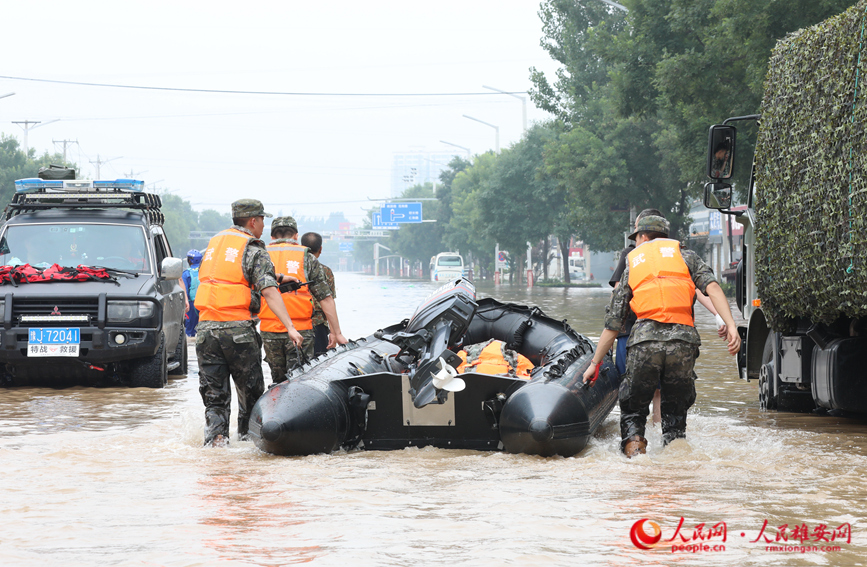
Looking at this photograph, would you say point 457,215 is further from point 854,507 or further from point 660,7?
point 854,507

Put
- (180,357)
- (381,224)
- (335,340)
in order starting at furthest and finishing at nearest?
(381,224), (180,357), (335,340)

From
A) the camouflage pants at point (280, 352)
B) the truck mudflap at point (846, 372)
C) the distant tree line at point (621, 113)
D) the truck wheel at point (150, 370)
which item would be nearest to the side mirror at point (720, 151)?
the truck mudflap at point (846, 372)

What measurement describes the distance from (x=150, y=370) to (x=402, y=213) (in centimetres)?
8101

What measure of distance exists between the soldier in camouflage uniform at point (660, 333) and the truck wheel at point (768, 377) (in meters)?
2.63

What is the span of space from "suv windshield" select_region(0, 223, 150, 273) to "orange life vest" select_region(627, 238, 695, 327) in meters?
7.13

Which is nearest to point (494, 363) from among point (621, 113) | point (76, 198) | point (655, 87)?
point (76, 198)

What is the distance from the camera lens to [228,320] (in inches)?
327

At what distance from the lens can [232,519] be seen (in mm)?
6000

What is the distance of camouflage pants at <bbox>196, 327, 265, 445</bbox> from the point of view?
8.30 m

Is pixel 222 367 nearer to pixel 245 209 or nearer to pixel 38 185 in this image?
pixel 245 209

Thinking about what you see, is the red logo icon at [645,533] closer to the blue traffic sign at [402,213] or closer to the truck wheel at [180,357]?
the truck wheel at [180,357]

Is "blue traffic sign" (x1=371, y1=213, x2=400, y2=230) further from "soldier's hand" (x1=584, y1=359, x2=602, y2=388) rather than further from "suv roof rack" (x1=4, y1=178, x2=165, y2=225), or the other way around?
"soldier's hand" (x1=584, y1=359, x2=602, y2=388)

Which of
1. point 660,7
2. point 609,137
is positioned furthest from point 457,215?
point 660,7

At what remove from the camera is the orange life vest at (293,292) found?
938cm
